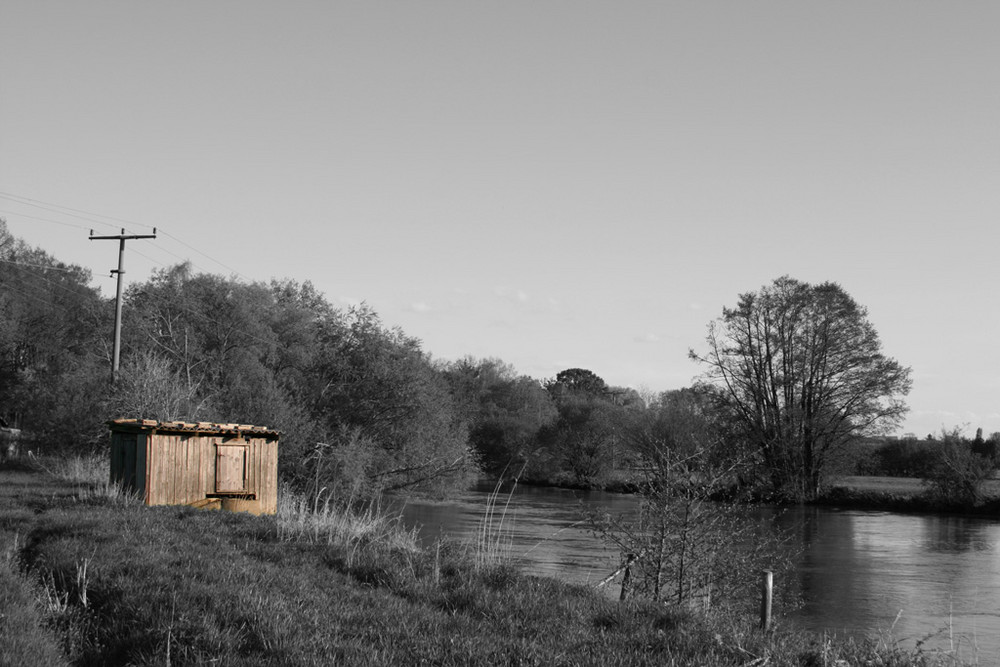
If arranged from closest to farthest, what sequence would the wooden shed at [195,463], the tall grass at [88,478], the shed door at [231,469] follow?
1. the tall grass at [88,478]
2. the wooden shed at [195,463]
3. the shed door at [231,469]

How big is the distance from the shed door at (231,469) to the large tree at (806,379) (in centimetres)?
2659

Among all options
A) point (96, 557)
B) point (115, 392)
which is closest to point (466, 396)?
point (115, 392)

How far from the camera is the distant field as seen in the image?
137 feet

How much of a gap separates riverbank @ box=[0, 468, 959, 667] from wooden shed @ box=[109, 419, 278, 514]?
6.70 meters

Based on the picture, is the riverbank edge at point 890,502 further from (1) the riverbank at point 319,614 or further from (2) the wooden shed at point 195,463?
(1) the riverbank at point 319,614

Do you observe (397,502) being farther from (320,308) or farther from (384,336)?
(320,308)

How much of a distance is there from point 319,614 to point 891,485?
151 feet

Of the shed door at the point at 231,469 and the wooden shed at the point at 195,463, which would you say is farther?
the shed door at the point at 231,469

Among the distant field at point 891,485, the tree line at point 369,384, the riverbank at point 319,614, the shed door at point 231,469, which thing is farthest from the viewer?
the distant field at point 891,485

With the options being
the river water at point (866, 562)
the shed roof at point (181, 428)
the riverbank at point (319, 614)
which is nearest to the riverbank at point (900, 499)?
the river water at point (866, 562)

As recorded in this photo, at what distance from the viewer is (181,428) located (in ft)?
62.4

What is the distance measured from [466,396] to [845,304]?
36.4 m

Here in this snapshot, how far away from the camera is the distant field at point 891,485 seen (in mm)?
41709

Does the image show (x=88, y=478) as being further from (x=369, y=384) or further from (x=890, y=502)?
(x=890, y=502)
